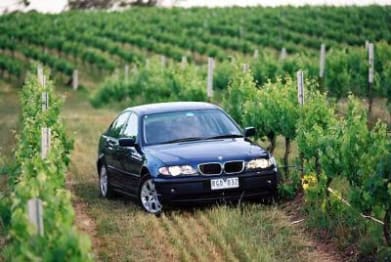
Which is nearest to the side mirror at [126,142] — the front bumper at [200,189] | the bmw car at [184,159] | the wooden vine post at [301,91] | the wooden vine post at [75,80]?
the bmw car at [184,159]

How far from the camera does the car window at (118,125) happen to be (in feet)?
45.9

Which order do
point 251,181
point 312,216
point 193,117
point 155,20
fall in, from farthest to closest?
point 155,20, point 193,117, point 251,181, point 312,216

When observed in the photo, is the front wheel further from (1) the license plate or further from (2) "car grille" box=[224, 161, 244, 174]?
(2) "car grille" box=[224, 161, 244, 174]

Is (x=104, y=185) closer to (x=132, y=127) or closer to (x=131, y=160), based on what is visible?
(x=132, y=127)

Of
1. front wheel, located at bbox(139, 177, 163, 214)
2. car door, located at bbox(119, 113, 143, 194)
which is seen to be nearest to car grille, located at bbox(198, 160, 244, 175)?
front wheel, located at bbox(139, 177, 163, 214)

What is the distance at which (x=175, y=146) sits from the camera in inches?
492

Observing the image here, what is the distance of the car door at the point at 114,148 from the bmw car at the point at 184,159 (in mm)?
15

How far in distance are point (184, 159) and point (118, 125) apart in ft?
8.56

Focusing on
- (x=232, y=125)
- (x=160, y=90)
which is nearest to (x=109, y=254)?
(x=232, y=125)

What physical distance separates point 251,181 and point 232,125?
151 centimetres

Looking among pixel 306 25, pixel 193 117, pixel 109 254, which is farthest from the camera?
pixel 306 25

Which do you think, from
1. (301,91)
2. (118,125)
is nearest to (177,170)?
(301,91)

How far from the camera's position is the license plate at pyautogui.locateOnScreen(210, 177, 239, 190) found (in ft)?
38.6

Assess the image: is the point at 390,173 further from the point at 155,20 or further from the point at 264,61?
the point at 155,20
